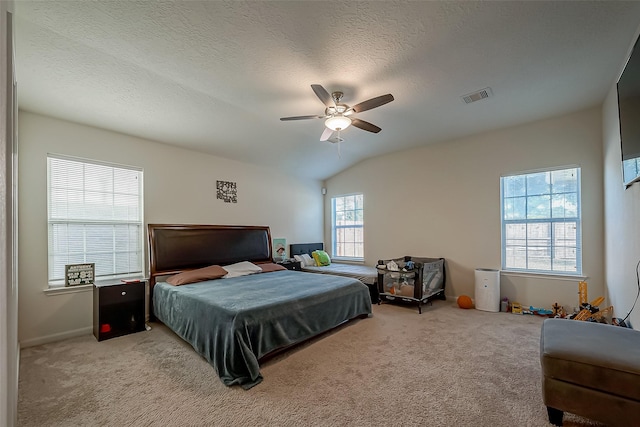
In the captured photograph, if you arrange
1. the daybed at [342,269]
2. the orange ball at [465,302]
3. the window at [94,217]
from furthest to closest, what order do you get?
the daybed at [342,269] → the orange ball at [465,302] → the window at [94,217]

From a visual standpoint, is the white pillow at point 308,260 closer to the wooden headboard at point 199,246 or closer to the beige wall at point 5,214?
the wooden headboard at point 199,246

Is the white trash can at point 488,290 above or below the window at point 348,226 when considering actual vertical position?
below

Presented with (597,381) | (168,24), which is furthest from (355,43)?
(597,381)

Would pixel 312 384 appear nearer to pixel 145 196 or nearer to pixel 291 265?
pixel 291 265

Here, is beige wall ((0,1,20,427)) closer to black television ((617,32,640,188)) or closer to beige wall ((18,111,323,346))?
beige wall ((18,111,323,346))

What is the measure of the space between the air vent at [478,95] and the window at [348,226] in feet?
10.2

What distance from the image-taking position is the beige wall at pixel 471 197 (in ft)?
12.4

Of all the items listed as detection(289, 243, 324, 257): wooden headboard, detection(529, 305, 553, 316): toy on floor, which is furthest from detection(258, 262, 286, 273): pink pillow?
detection(529, 305, 553, 316): toy on floor

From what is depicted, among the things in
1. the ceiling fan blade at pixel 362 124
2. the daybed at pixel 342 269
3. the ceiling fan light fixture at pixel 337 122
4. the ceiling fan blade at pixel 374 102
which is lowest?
the daybed at pixel 342 269

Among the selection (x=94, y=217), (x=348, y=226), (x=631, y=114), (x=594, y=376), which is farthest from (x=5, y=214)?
(x=348, y=226)

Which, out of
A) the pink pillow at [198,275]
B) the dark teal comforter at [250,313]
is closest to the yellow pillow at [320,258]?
the dark teal comforter at [250,313]

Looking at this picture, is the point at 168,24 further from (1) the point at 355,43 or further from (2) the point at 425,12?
(2) the point at 425,12

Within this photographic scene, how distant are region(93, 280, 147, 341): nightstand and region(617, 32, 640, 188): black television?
16.5 ft

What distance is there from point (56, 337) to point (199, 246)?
188 cm
